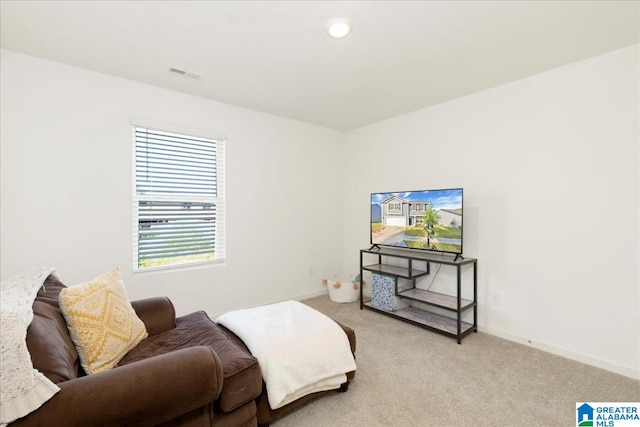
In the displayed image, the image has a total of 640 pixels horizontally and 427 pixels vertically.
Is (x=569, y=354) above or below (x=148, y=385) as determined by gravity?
below

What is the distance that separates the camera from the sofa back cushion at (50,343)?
44.8 inches

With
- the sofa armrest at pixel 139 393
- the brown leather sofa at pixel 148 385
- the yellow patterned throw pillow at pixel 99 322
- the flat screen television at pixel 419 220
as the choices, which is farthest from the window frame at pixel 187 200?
the sofa armrest at pixel 139 393

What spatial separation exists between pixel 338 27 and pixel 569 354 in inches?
123

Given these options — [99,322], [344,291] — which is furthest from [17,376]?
[344,291]

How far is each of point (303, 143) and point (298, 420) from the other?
318 cm

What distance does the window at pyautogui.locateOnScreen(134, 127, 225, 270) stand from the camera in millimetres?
2922

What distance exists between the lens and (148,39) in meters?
2.13

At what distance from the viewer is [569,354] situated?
8.09ft

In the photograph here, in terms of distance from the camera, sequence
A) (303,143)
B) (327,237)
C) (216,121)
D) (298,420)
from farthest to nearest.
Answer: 1. (327,237)
2. (303,143)
3. (216,121)
4. (298,420)

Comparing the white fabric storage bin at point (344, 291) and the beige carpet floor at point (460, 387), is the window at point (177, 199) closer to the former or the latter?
the white fabric storage bin at point (344, 291)

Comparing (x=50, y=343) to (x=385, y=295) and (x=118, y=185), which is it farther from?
(x=385, y=295)

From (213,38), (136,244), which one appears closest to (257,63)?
(213,38)

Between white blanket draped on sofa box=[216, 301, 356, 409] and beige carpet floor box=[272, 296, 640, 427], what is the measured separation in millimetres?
204

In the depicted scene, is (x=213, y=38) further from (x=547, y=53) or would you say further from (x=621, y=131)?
(x=621, y=131)
